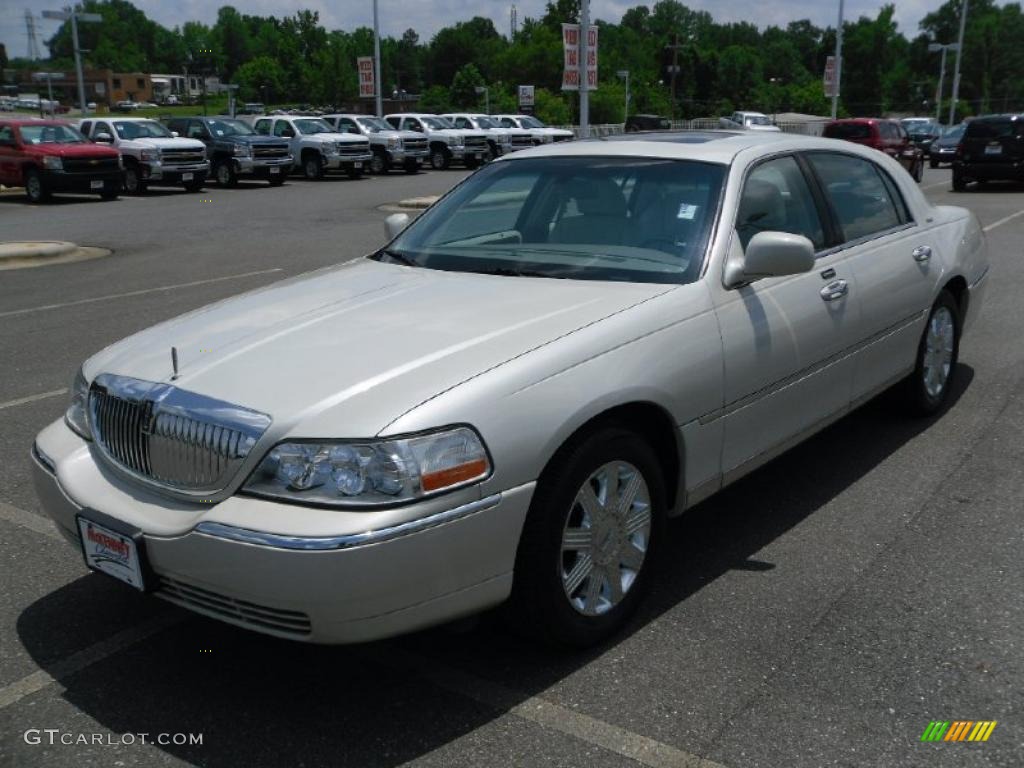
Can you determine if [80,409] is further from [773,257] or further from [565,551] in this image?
[773,257]

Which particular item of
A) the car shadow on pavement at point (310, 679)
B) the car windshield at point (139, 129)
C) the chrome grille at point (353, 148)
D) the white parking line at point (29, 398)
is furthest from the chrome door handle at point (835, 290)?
the chrome grille at point (353, 148)

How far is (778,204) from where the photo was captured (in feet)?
14.7

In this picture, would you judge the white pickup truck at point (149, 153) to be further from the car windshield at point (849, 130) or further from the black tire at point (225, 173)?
the car windshield at point (849, 130)

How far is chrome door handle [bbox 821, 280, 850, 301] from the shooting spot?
4.45m

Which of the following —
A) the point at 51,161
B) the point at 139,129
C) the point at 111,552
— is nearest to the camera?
the point at 111,552

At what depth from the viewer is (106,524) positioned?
309cm

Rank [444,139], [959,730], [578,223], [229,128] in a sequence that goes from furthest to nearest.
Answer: [444,139], [229,128], [578,223], [959,730]

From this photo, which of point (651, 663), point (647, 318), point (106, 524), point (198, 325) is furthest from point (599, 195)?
point (106, 524)

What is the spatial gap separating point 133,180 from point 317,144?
658cm

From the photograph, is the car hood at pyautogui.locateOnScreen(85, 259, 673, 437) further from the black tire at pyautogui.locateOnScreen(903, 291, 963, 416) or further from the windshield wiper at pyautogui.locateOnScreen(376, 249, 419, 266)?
the black tire at pyautogui.locateOnScreen(903, 291, 963, 416)

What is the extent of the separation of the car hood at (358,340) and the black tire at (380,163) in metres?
29.3

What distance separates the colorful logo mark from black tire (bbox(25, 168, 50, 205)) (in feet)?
76.2

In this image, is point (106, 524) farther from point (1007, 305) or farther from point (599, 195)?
point (1007, 305)

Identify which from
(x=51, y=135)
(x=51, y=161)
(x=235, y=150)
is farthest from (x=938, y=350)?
(x=235, y=150)
